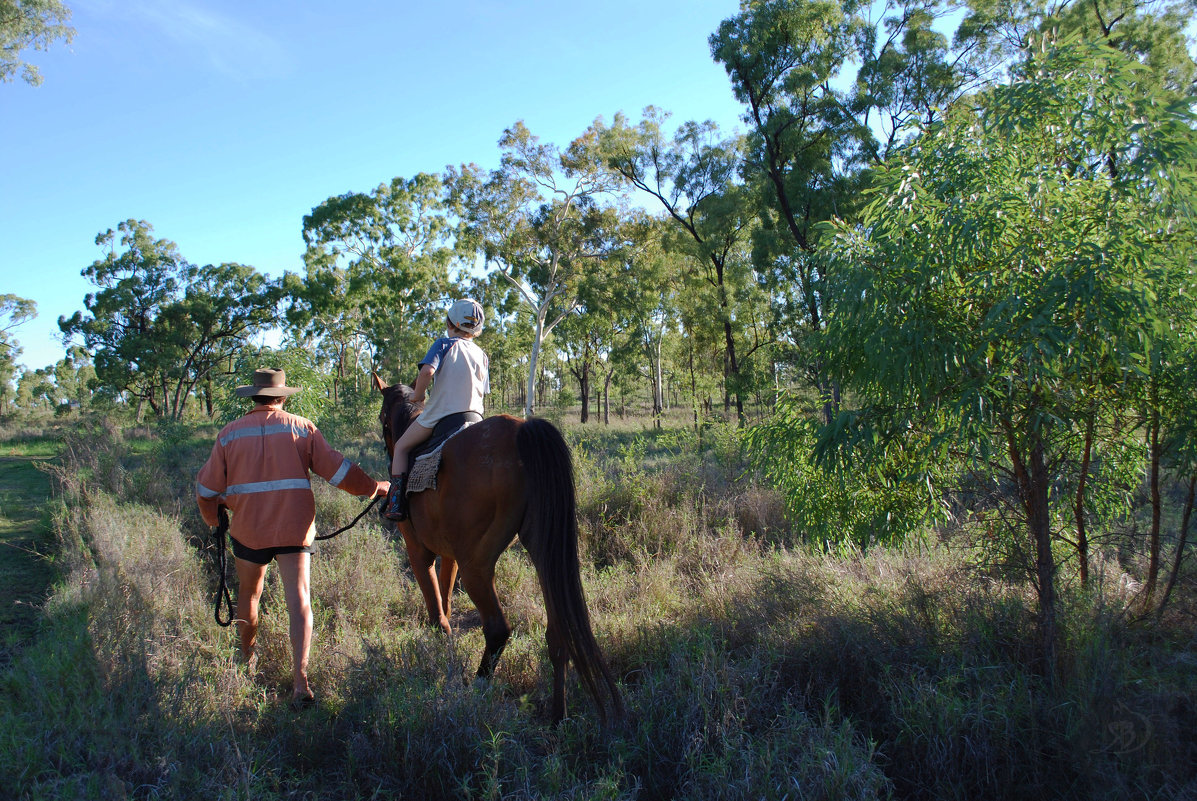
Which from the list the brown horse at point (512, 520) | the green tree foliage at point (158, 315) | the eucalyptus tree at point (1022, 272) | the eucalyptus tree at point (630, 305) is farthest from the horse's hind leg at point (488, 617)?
the green tree foliage at point (158, 315)

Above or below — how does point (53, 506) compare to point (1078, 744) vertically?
above

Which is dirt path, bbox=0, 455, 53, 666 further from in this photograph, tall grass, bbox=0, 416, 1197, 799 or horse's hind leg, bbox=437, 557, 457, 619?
horse's hind leg, bbox=437, 557, 457, 619

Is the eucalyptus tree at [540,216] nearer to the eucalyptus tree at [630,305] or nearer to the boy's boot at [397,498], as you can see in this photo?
the eucalyptus tree at [630,305]

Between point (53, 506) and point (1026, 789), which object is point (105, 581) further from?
point (1026, 789)

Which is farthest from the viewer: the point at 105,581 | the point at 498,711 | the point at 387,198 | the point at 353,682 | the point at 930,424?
the point at 387,198

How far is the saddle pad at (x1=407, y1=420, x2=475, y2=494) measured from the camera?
4172mm

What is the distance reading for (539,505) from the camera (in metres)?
3.84

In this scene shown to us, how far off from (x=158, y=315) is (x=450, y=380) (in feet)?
115

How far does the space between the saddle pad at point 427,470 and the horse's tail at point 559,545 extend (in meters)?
0.62

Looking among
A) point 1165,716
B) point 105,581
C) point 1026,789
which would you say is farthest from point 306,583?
point 1165,716

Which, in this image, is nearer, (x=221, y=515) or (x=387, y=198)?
(x=221, y=515)

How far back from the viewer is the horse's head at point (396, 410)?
5.01 metres

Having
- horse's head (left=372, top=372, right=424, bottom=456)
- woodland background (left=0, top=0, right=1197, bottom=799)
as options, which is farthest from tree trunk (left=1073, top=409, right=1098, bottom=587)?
horse's head (left=372, top=372, right=424, bottom=456)

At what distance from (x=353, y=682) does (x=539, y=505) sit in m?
1.54
